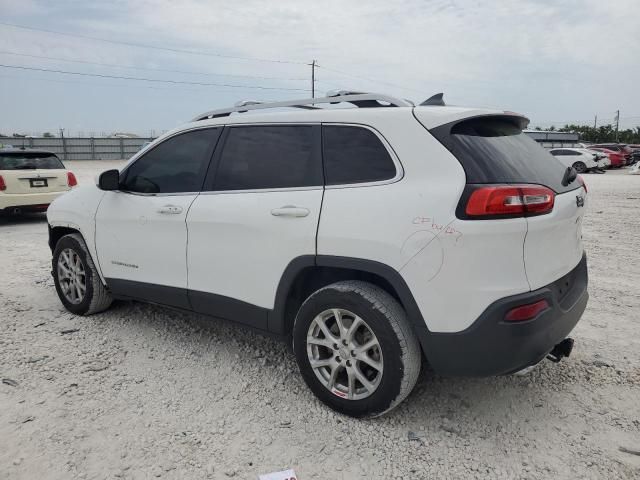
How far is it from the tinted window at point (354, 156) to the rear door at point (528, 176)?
0.32m

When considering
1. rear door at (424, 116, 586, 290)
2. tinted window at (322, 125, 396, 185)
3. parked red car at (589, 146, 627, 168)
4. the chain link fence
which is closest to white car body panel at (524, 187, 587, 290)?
rear door at (424, 116, 586, 290)

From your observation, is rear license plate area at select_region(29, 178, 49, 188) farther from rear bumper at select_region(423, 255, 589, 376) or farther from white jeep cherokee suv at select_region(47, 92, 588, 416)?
rear bumper at select_region(423, 255, 589, 376)

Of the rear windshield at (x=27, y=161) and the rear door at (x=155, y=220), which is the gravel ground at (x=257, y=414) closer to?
the rear door at (x=155, y=220)

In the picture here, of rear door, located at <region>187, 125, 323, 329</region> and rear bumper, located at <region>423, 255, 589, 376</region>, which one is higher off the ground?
rear door, located at <region>187, 125, 323, 329</region>

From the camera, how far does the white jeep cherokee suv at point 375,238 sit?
2400mm

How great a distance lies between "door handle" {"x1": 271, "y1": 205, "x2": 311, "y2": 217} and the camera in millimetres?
2875

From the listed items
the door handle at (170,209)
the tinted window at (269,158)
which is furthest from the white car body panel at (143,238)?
the tinted window at (269,158)

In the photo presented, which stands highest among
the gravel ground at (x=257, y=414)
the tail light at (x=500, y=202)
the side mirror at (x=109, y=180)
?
the side mirror at (x=109, y=180)

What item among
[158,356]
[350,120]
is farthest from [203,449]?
[350,120]

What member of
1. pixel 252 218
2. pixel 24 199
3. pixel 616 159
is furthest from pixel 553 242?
pixel 616 159

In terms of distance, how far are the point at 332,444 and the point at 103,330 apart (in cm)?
244

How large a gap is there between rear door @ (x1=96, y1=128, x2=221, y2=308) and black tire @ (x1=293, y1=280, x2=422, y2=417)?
126cm

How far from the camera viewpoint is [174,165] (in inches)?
147

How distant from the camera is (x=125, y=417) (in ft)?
9.50
